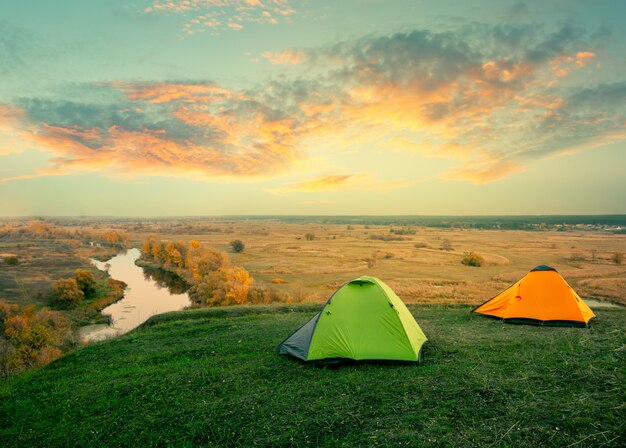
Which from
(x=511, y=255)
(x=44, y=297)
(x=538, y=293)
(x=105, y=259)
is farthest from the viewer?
(x=105, y=259)

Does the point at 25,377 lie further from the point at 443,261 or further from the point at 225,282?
the point at 443,261

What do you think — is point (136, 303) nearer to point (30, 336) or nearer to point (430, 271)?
point (30, 336)

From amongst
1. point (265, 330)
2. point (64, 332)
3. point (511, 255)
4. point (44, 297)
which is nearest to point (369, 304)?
point (265, 330)

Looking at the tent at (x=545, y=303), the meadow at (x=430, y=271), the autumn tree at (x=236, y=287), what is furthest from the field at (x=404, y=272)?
the tent at (x=545, y=303)

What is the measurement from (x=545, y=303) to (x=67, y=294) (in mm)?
52299

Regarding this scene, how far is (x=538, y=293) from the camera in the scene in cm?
1402

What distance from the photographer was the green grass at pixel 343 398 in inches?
245

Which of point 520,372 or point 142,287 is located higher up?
point 520,372

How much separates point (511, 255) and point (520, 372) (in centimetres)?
7928

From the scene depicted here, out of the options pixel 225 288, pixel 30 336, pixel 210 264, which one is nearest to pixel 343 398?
pixel 30 336

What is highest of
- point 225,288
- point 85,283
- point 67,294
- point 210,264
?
point 210,264

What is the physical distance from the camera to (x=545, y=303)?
13781 mm

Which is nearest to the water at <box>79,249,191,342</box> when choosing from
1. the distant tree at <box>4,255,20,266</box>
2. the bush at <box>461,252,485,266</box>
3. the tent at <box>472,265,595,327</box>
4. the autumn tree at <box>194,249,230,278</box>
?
the autumn tree at <box>194,249,230,278</box>

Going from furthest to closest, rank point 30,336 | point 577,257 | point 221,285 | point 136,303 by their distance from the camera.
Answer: point 577,257
point 136,303
point 221,285
point 30,336
